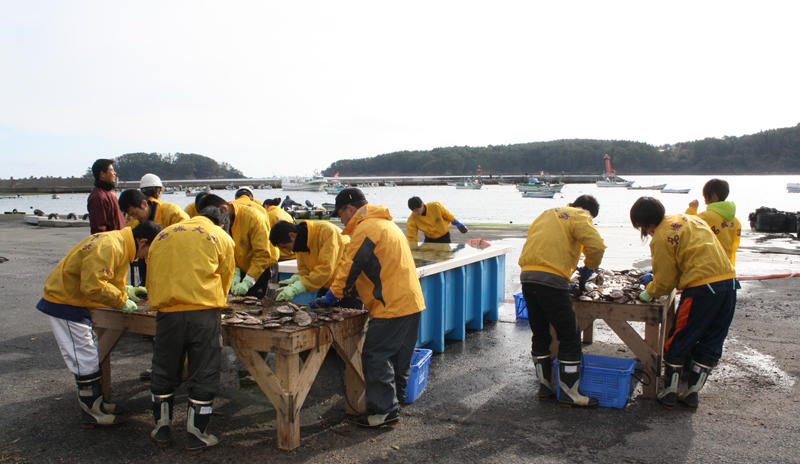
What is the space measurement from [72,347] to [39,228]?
23981 mm

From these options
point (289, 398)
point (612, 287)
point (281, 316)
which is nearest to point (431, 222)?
point (612, 287)

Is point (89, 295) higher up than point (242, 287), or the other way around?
point (89, 295)

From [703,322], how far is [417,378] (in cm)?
260

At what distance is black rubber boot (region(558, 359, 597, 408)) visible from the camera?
507cm

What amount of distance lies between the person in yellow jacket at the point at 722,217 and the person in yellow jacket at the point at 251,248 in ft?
17.0

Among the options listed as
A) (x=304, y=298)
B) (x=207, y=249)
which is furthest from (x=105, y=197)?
(x=207, y=249)

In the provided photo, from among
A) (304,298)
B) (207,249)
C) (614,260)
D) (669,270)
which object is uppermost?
(207,249)

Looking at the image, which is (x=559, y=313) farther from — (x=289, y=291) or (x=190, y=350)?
(x=190, y=350)

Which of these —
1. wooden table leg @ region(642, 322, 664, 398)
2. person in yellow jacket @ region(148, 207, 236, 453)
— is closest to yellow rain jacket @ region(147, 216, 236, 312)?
person in yellow jacket @ region(148, 207, 236, 453)

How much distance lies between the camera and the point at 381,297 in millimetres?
4617

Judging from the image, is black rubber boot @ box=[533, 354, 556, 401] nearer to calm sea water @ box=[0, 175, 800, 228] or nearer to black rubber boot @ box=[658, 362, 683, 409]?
black rubber boot @ box=[658, 362, 683, 409]

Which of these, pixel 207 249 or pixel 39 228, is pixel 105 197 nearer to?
pixel 207 249

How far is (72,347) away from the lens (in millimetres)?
4543

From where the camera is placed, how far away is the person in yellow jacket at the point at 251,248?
6.27 metres
